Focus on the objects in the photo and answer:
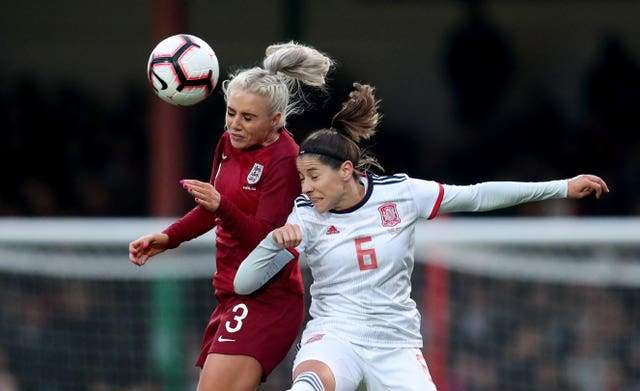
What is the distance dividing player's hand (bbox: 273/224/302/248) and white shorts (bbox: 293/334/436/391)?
0.44m

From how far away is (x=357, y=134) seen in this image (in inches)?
186

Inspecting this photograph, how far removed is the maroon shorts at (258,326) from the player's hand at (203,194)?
500 millimetres

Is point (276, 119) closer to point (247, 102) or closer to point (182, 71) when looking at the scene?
point (247, 102)

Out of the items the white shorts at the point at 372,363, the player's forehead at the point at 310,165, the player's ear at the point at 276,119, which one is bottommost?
the white shorts at the point at 372,363


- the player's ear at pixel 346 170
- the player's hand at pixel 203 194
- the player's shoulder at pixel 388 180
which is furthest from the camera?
the player's shoulder at pixel 388 180

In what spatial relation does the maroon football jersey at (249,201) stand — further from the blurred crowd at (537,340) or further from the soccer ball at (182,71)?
the blurred crowd at (537,340)

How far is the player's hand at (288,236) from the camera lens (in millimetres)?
4285

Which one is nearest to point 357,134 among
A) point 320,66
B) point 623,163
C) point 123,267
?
point 320,66

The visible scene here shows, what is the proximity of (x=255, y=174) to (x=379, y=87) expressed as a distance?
23.1 ft

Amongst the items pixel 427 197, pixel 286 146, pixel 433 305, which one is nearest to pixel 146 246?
pixel 286 146

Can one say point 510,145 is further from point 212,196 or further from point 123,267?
point 212,196

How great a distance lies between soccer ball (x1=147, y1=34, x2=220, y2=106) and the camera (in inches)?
182

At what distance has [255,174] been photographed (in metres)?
4.55

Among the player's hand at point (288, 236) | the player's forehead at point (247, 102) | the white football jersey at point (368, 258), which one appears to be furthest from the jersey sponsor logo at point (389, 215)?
the player's forehead at point (247, 102)
